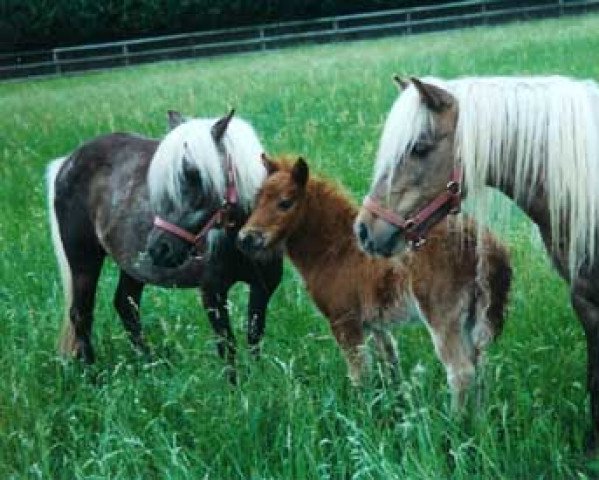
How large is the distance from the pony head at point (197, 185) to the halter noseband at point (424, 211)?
4.54 feet

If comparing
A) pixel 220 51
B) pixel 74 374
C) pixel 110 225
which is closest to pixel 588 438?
pixel 74 374

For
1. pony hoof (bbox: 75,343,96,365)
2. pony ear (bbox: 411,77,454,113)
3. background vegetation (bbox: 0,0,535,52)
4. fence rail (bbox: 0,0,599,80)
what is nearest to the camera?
pony ear (bbox: 411,77,454,113)

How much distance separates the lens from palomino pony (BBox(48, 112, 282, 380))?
538cm

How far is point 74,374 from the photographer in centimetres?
557

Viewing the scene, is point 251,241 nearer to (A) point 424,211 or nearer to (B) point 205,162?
(B) point 205,162

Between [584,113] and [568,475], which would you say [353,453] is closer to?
[568,475]

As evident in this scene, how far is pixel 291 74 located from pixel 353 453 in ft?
56.9

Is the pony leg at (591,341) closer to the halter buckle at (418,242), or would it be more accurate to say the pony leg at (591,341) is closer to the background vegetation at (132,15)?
the halter buckle at (418,242)

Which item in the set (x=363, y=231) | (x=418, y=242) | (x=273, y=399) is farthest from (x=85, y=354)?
(x=418, y=242)

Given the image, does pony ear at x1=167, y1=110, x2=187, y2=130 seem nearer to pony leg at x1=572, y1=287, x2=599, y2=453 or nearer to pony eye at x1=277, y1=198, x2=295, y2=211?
pony eye at x1=277, y1=198, x2=295, y2=211

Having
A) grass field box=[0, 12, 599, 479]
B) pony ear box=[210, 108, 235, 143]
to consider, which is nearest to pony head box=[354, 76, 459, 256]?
grass field box=[0, 12, 599, 479]

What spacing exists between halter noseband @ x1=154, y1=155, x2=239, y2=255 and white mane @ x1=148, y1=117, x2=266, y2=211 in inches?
1.2

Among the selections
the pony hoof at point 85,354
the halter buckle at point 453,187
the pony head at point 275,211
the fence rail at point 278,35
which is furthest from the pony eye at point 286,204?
the fence rail at point 278,35

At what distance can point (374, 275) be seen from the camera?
5.11m
